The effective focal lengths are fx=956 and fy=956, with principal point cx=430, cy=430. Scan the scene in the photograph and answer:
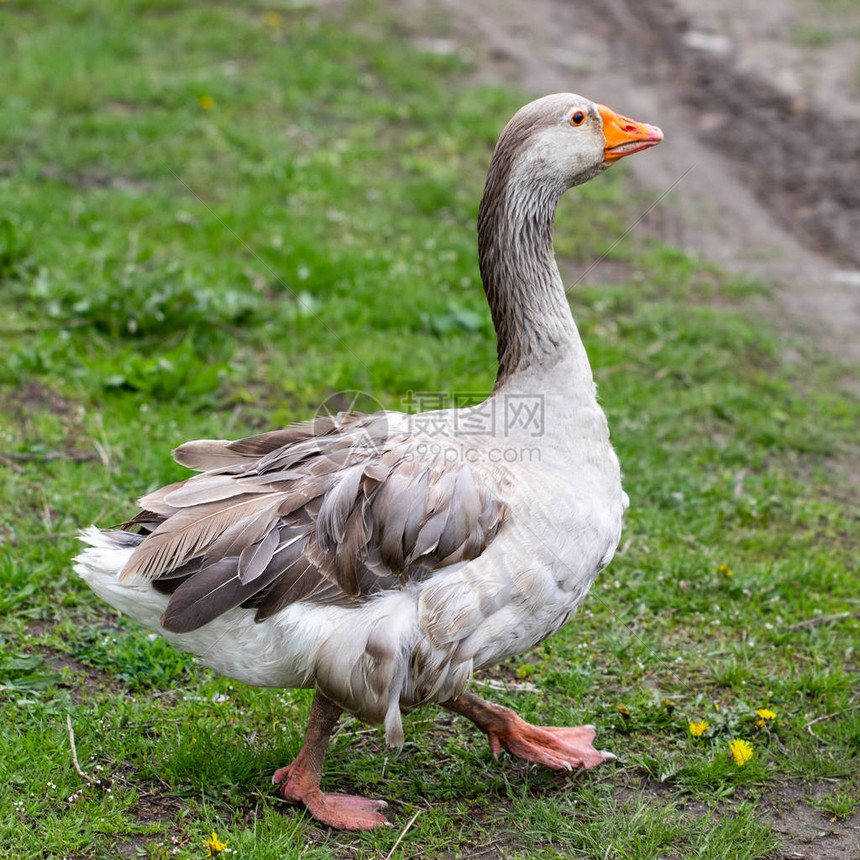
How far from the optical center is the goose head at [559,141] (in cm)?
387

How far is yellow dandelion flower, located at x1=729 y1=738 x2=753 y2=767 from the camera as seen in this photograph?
12.7ft

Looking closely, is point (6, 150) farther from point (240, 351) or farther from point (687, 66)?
point (687, 66)

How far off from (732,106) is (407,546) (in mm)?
8948

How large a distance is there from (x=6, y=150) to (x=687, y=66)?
7736 mm

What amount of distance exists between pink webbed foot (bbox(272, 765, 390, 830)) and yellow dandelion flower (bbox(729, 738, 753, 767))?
4.68ft

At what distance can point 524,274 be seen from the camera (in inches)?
155

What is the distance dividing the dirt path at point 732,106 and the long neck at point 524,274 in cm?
413

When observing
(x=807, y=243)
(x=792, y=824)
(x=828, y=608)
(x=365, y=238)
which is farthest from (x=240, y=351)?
(x=807, y=243)

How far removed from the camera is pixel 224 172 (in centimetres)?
852

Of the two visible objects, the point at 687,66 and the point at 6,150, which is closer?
the point at 6,150

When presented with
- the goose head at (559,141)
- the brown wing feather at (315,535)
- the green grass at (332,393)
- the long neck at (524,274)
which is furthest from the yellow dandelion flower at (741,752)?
the goose head at (559,141)

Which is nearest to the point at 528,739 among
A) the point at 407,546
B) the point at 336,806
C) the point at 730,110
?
the point at 336,806

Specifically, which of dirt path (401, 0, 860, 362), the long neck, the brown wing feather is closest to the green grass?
dirt path (401, 0, 860, 362)

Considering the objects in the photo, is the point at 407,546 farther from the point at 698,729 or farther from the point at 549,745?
the point at 698,729
